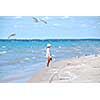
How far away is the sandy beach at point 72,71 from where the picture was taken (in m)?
3.38

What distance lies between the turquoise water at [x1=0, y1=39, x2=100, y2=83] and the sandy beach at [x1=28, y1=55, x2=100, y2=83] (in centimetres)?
4

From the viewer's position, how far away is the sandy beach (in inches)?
133

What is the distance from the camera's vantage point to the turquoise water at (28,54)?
3.39 metres

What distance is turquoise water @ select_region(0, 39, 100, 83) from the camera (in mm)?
3395

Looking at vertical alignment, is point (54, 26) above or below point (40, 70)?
above

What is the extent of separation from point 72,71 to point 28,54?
0.39 meters

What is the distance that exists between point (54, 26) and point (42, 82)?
1.57 feet

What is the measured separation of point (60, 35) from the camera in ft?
11.2

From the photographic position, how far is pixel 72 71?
3.41 m

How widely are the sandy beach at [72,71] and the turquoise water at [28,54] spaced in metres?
0.04

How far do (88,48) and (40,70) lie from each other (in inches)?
17.4
